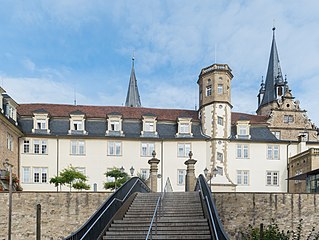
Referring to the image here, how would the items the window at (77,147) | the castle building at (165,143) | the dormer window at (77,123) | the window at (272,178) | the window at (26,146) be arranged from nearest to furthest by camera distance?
the window at (26,146) → the castle building at (165,143) → the window at (77,147) → the dormer window at (77,123) → the window at (272,178)

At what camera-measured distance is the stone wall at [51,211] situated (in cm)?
2364

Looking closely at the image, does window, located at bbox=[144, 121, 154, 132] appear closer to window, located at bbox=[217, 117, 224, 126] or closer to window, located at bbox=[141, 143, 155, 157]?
window, located at bbox=[141, 143, 155, 157]

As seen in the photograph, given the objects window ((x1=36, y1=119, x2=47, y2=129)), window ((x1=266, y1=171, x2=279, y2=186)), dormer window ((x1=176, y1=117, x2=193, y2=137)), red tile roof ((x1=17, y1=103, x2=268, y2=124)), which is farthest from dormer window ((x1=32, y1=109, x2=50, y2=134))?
window ((x1=266, y1=171, x2=279, y2=186))

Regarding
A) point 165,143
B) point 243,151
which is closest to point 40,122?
point 165,143

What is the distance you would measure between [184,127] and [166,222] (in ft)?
97.0

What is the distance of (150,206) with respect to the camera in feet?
51.6

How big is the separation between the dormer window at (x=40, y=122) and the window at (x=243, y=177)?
1800 centimetres

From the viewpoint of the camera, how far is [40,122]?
40594mm

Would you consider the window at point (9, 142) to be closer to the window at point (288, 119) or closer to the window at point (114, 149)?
the window at point (114, 149)

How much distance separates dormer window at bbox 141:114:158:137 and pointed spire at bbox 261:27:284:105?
19.8 metres

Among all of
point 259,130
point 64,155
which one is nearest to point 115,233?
point 64,155

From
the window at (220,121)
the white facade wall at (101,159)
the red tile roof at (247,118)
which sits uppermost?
the red tile roof at (247,118)

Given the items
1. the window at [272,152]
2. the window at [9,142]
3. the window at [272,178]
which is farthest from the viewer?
the window at [272,152]

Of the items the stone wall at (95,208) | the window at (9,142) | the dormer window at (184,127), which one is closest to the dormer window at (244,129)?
the dormer window at (184,127)
